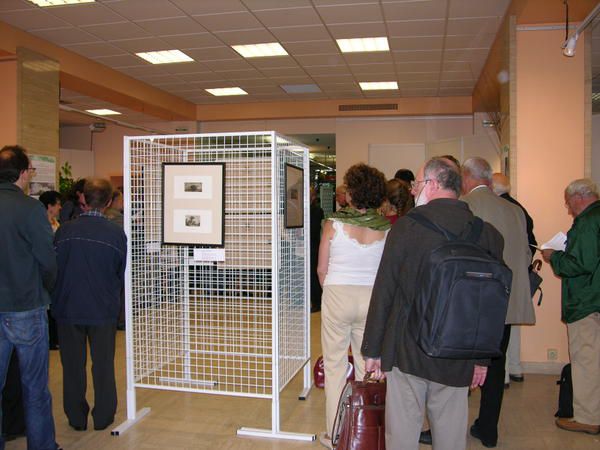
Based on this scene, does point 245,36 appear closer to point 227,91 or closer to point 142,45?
point 142,45

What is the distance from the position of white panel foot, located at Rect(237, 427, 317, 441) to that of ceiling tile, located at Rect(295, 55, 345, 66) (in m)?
5.30

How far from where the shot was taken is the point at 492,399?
3.26 metres

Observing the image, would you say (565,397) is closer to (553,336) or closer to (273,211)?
(553,336)

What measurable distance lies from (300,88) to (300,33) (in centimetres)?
289

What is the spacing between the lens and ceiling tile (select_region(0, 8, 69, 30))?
5805mm

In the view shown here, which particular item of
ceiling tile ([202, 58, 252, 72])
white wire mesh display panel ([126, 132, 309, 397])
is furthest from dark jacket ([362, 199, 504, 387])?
ceiling tile ([202, 58, 252, 72])

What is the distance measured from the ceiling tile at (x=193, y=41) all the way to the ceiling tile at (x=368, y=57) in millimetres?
1739

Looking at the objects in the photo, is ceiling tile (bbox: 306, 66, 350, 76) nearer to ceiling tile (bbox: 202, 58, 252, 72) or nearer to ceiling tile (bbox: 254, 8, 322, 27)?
ceiling tile (bbox: 202, 58, 252, 72)

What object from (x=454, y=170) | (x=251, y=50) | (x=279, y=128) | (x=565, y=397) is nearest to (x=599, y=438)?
(x=565, y=397)

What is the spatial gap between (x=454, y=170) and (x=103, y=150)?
11.8 metres

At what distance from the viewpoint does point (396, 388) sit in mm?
2020

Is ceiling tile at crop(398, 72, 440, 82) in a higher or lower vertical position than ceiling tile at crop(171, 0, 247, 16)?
higher

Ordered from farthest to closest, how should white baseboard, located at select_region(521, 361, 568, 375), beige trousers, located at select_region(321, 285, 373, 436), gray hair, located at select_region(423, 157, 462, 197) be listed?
white baseboard, located at select_region(521, 361, 568, 375), beige trousers, located at select_region(321, 285, 373, 436), gray hair, located at select_region(423, 157, 462, 197)

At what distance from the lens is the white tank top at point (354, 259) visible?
9.82 feet
